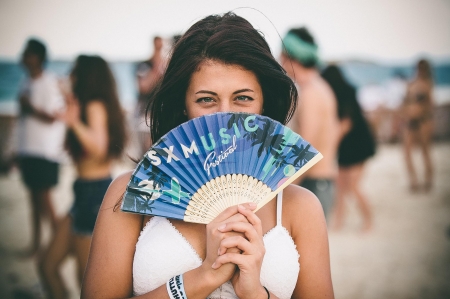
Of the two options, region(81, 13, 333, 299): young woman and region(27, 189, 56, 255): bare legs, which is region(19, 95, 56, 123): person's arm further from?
region(81, 13, 333, 299): young woman

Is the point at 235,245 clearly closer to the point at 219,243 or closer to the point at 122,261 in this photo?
the point at 219,243

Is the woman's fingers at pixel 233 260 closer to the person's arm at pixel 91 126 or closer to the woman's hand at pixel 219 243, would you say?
the woman's hand at pixel 219 243

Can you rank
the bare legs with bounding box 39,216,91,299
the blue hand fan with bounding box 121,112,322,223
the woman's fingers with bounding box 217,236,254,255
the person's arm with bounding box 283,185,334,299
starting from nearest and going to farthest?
the woman's fingers with bounding box 217,236,254,255 → the blue hand fan with bounding box 121,112,322,223 → the person's arm with bounding box 283,185,334,299 → the bare legs with bounding box 39,216,91,299

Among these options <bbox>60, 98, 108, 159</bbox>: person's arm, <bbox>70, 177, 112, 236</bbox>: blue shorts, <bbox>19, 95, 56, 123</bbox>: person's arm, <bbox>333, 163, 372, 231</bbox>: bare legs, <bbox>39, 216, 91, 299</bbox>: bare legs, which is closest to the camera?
<bbox>70, 177, 112, 236</bbox>: blue shorts

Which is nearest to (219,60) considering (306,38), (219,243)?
(219,243)

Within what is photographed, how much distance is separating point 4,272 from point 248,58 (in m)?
4.51

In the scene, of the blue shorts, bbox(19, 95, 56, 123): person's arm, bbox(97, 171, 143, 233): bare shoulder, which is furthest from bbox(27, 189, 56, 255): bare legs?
bbox(97, 171, 143, 233): bare shoulder

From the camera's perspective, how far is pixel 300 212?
1.52 m

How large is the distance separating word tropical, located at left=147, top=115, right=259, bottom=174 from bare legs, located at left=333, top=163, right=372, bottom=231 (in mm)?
4735

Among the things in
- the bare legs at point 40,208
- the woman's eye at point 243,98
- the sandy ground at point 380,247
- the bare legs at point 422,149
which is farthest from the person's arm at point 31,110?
the bare legs at point 422,149

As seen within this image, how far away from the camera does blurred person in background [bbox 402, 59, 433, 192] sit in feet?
26.7

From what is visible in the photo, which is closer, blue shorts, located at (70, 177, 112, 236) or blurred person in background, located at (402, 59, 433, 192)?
Answer: blue shorts, located at (70, 177, 112, 236)

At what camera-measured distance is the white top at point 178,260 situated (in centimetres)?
136

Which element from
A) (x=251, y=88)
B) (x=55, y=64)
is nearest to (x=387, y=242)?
(x=251, y=88)
